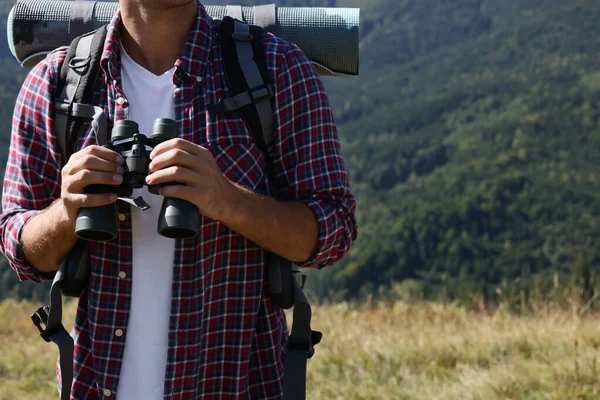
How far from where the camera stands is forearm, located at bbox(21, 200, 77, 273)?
5.20ft

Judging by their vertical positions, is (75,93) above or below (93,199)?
above

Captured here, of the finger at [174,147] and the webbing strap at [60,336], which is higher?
the finger at [174,147]

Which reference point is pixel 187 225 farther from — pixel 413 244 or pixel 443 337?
pixel 413 244

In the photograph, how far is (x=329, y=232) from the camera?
5.47 ft

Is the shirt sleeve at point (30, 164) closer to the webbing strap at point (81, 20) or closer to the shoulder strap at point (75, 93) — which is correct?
the shoulder strap at point (75, 93)

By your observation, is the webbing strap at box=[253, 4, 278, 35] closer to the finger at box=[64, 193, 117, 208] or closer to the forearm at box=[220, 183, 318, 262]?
the forearm at box=[220, 183, 318, 262]

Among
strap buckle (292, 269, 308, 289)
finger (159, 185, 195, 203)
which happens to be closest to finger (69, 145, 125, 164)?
finger (159, 185, 195, 203)

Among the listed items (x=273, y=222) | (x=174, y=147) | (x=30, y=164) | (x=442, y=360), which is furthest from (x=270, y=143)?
(x=442, y=360)

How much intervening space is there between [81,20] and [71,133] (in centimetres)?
46

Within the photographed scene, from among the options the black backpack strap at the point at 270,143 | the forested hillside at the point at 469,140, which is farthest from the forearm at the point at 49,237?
the forested hillside at the point at 469,140

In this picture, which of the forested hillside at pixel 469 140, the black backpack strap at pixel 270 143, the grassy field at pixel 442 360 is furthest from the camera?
the forested hillside at pixel 469 140

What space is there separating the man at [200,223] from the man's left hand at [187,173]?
28 millimetres

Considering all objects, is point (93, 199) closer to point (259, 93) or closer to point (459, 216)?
point (259, 93)

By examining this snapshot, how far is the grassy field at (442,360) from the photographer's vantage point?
12.9ft
